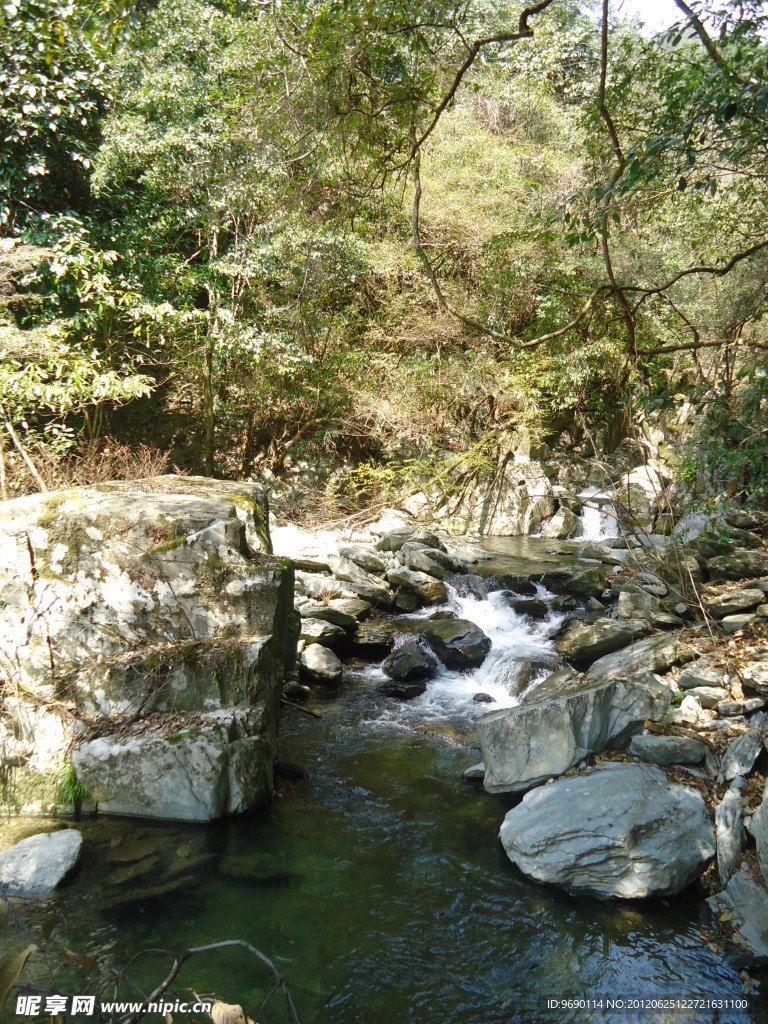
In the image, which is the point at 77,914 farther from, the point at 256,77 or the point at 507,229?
the point at 507,229

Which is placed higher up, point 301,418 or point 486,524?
point 301,418

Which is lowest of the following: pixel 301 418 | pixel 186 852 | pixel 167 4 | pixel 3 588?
pixel 186 852

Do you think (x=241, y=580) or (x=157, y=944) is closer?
(x=157, y=944)

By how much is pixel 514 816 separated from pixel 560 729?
0.69 metres

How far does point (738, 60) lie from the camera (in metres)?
4.09

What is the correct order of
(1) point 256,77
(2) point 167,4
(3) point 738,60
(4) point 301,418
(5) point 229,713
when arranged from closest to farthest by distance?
(3) point 738,60 < (5) point 229,713 < (1) point 256,77 < (2) point 167,4 < (4) point 301,418

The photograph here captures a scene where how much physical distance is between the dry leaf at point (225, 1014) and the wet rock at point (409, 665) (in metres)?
5.50

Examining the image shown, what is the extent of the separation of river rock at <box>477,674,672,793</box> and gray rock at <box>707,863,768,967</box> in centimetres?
121

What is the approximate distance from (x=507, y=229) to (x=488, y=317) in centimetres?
162

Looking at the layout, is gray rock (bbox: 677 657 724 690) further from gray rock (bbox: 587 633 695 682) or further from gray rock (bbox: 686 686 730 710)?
gray rock (bbox: 587 633 695 682)

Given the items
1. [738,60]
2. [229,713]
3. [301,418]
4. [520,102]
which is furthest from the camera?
[520,102]

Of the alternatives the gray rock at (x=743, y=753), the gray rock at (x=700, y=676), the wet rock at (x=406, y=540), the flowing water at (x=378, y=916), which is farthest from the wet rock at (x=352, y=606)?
the gray rock at (x=743, y=753)

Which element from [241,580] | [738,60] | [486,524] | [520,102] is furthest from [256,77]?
[520,102]

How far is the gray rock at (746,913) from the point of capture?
11.0 ft
